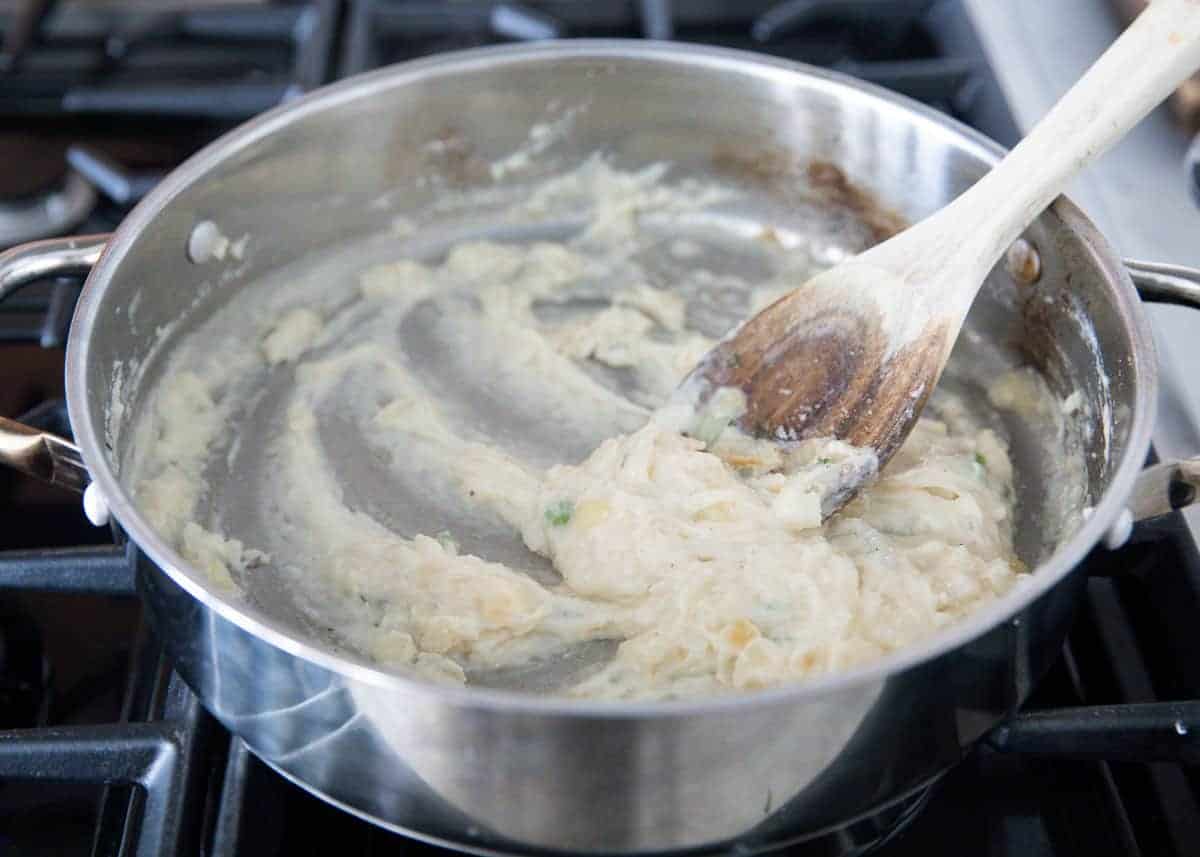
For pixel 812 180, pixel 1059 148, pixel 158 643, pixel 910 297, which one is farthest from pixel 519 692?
pixel 812 180

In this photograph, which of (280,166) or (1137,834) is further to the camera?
(280,166)

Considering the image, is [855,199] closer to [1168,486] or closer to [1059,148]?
[1059,148]

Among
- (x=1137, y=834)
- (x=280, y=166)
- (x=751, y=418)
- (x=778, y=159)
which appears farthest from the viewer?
(x=778, y=159)

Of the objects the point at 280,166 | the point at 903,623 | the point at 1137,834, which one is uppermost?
the point at 280,166

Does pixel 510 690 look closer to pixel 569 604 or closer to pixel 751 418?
pixel 569 604

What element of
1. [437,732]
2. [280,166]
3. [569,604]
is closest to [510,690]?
[569,604]

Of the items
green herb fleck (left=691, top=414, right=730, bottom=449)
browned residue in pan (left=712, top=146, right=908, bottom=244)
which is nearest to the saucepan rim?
browned residue in pan (left=712, top=146, right=908, bottom=244)

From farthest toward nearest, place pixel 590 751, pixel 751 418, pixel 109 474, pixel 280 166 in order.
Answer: pixel 280 166 < pixel 751 418 < pixel 109 474 < pixel 590 751
